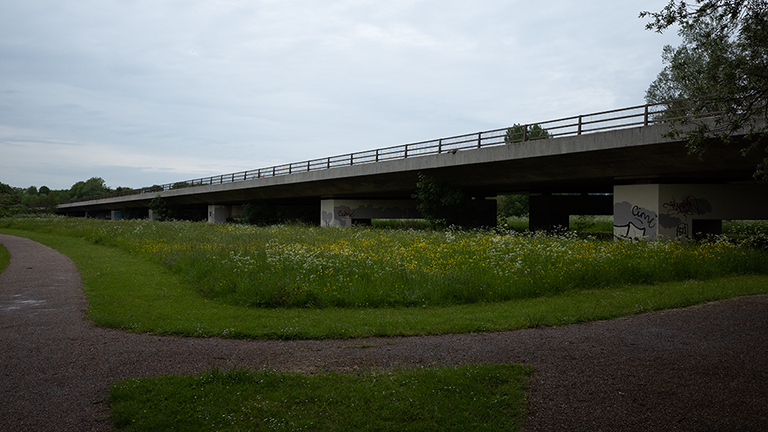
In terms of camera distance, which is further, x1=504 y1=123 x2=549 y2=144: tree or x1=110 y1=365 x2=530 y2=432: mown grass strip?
x1=504 y1=123 x2=549 y2=144: tree

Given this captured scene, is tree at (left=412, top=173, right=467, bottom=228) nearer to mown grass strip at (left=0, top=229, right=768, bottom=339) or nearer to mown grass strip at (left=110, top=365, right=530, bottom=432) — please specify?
mown grass strip at (left=0, top=229, right=768, bottom=339)

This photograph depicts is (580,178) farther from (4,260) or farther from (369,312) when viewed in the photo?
(4,260)

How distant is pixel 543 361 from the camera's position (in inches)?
244

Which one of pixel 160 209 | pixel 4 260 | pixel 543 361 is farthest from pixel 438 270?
pixel 160 209

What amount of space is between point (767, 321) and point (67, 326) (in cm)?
1280

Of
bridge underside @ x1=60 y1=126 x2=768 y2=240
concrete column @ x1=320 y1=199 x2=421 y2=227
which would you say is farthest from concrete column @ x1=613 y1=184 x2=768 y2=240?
concrete column @ x1=320 y1=199 x2=421 y2=227

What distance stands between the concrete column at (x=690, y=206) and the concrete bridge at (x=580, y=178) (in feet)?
0.14

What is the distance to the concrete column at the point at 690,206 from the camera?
1964cm

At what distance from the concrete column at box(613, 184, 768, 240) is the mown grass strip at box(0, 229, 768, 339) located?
7626 millimetres

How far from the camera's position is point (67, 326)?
8.52 metres

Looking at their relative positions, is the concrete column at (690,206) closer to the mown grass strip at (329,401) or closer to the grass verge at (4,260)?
the mown grass strip at (329,401)

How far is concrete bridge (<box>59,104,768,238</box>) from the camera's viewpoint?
18.7 meters

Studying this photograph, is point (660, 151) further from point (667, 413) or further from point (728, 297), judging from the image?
point (667, 413)

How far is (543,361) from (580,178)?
19254mm
